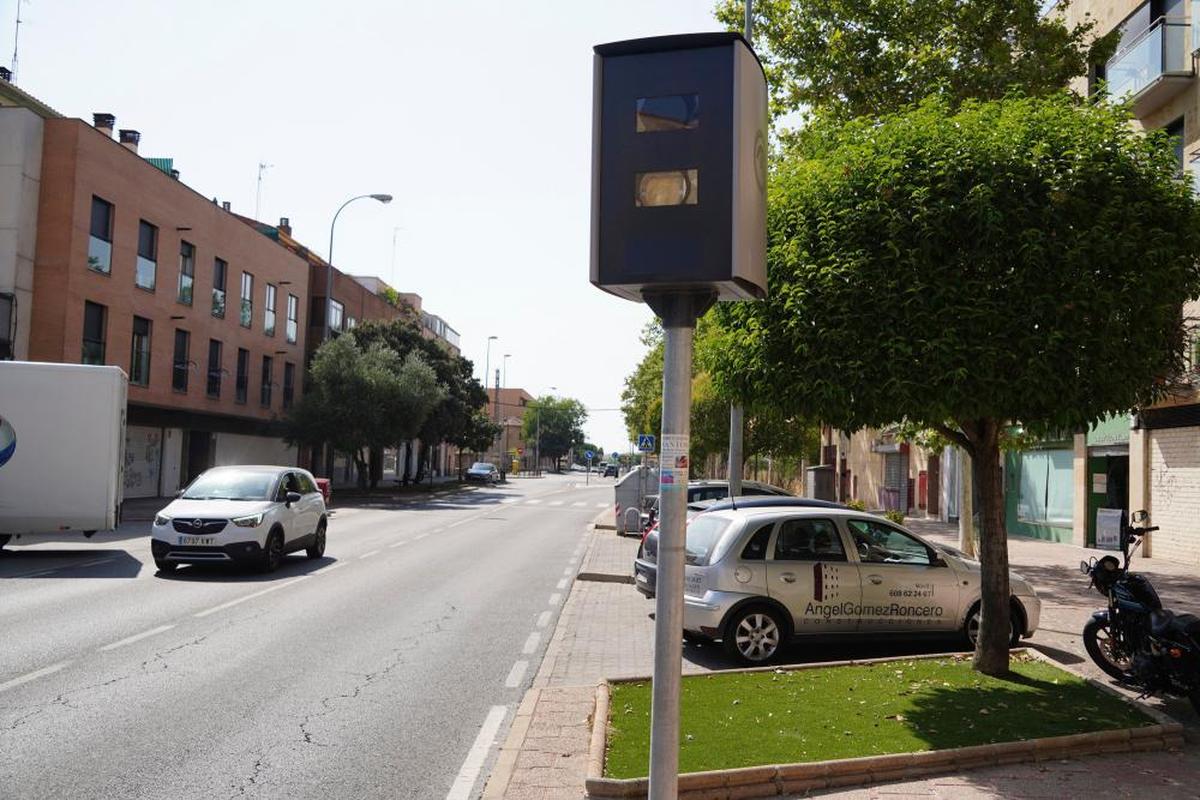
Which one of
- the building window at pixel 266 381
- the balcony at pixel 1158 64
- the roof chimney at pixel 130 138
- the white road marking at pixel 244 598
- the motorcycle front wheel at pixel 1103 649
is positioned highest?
the roof chimney at pixel 130 138

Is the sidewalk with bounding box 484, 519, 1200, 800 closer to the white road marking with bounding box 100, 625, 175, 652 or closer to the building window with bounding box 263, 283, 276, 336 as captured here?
the white road marking with bounding box 100, 625, 175, 652

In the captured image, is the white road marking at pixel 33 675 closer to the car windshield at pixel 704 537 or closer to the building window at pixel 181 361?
the car windshield at pixel 704 537

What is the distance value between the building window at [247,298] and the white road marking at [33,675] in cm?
3464

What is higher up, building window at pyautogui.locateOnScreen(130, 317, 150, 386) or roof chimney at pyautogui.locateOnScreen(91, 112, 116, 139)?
roof chimney at pyautogui.locateOnScreen(91, 112, 116, 139)

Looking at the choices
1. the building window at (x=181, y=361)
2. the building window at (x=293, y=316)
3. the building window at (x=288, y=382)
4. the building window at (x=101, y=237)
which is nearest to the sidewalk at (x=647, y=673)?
the building window at (x=101, y=237)

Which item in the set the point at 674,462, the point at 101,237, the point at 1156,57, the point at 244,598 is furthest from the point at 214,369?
the point at 674,462

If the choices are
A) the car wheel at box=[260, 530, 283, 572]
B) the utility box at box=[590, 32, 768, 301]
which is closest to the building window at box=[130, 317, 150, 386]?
the car wheel at box=[260, 530, 283, 572]

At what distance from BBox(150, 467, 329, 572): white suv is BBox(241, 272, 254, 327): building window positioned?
86.1 feet

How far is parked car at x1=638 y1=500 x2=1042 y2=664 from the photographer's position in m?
8.96

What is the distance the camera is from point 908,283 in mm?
6602

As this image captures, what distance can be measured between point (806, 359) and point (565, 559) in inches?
482

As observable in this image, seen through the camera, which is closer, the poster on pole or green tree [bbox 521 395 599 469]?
the poster on pole

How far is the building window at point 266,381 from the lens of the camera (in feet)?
141

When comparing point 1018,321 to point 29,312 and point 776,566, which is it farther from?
point 29,312
